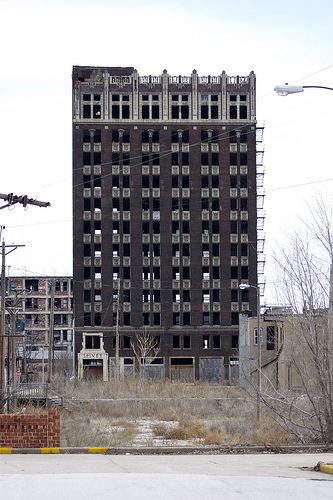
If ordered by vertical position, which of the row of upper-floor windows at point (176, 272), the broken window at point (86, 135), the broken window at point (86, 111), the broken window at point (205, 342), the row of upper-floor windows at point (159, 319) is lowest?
the broken window at point (205, 342)

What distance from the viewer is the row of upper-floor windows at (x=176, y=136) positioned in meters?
106

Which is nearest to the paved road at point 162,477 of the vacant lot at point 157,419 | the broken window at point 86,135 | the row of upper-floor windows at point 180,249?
the vacant lot at point 157,419

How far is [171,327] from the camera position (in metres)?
104

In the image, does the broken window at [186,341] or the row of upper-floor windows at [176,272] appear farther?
the row of upper-floor windows at [176,272]

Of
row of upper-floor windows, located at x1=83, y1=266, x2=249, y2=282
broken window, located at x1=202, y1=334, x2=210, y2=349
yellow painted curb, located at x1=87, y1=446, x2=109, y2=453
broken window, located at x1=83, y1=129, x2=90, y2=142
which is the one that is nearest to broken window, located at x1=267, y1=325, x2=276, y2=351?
broken window, located at x1=202, y1=334, x2=210, y2=349

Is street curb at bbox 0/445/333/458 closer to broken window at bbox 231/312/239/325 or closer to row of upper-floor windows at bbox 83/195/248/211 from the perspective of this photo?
broken window at bbox 231/312/239/325

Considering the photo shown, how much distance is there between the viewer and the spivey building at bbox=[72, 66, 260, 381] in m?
104

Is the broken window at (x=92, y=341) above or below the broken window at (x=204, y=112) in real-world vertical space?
below

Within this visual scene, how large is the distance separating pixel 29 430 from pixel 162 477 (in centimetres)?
728

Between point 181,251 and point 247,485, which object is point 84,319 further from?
point 247,485

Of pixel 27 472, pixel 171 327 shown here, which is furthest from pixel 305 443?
pixel 171 327

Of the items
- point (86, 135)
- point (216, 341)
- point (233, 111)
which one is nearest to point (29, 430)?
point (216, 341)

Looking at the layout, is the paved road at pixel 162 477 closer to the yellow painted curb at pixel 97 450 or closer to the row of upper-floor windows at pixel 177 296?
the yellow painted curb at pixel 97 450

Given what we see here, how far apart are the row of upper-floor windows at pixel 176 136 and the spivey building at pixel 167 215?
13cm
